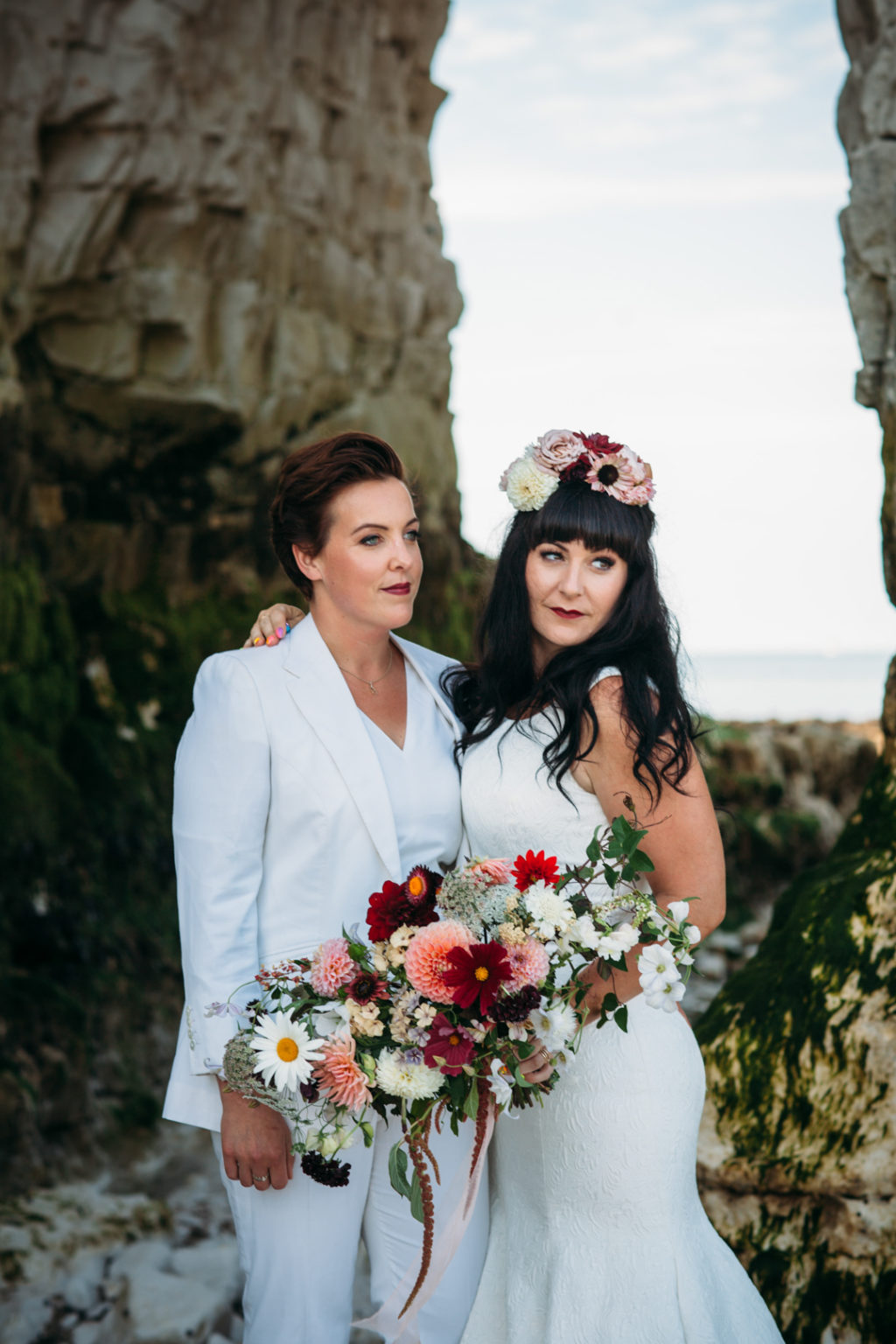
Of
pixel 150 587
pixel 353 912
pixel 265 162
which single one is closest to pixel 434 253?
pixel 265 162

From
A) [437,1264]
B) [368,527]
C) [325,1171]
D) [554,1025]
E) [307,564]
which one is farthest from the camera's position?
[307,564]

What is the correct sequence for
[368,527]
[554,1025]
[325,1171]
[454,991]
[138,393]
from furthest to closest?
[138,393], [368,527], [325,1171], [554,1025], [454,991]

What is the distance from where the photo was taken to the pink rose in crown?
3.27 m

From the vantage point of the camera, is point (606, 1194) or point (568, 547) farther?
point (568, 547)

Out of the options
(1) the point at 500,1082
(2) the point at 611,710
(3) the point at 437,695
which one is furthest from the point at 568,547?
(1) the point at 500,1082

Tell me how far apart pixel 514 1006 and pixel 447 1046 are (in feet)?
0.51

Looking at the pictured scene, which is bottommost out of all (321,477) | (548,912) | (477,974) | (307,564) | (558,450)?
(477,974)

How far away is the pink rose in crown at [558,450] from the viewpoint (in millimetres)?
3266

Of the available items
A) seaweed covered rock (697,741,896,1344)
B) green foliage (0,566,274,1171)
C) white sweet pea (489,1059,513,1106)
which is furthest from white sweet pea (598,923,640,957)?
green foliage (0,566,274,1171)

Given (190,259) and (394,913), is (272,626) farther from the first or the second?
(190,259)

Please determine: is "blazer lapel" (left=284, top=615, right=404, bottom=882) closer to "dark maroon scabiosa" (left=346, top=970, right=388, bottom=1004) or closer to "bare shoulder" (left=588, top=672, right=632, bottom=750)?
"bare shoulder" (left=588, top=672, right=632, bottom=750)

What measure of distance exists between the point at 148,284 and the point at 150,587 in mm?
2140

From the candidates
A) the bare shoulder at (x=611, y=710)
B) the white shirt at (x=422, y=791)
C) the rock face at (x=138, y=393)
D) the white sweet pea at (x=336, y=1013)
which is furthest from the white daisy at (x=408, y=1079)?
the rock face at (x=138, y=393)

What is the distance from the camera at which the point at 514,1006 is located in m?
2.31
